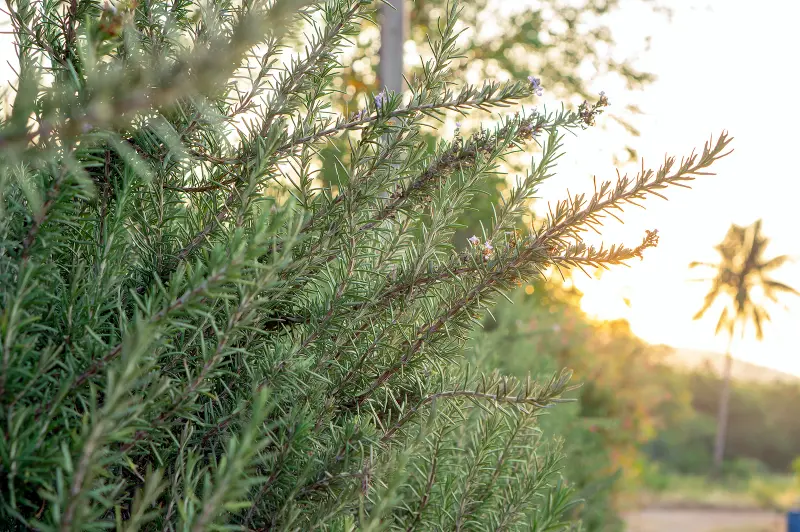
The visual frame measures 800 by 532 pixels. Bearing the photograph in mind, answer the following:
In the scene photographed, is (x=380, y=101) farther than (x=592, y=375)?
No

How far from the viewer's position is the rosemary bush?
39.3 inches

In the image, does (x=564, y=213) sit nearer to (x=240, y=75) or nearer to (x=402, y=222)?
(x=402, y=222)

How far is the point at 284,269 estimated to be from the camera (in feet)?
3.93

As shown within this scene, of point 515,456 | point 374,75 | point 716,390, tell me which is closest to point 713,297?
point 716,390

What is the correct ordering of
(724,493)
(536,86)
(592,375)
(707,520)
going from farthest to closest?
(724,493) < (707,520) < (592,375) < (536,86)

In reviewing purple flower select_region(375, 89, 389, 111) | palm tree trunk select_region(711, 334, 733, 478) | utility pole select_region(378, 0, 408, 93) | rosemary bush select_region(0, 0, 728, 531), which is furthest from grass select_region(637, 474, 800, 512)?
purple flower select_region(375, 89, 389, 111)

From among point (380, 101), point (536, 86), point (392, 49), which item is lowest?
point (380, 101)

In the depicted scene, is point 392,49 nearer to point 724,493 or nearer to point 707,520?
point 707,520

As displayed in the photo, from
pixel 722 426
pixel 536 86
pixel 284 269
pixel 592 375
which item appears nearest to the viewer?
pixel 284 269

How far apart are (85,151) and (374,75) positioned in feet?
35.4

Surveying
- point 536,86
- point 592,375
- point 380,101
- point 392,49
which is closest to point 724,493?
point 592,375

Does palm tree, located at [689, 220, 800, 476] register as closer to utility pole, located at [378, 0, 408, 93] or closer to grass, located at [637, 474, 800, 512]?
grass, located at [637, 474, 800, 512]

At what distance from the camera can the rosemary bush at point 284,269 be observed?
1.00 meters

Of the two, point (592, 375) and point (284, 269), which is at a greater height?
point (592, 375)
